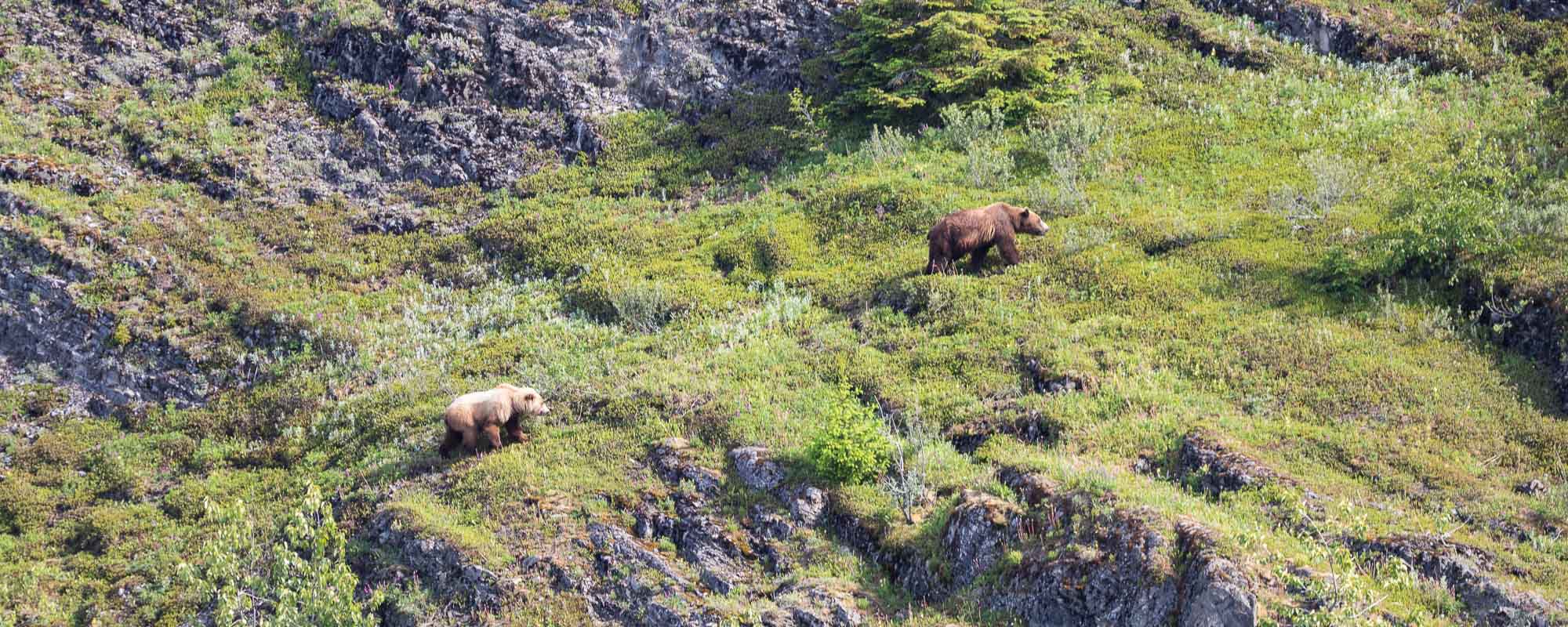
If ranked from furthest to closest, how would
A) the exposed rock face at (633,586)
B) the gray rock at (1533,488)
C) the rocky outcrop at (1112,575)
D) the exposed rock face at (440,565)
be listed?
the exposed rock face at (440,565) → the exposed rock face at (633,586) → the gray rock at (1533,488) → the rocky outcrop at (1112,575)

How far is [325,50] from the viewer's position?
3153 centimetres

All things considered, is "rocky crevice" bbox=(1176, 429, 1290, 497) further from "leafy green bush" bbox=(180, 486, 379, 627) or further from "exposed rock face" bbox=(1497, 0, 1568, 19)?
"exposed rock face" bbox=(1497, 0, 1568, 19)

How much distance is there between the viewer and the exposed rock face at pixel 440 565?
→ 546 inches

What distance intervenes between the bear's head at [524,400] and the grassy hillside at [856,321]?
1.79ft

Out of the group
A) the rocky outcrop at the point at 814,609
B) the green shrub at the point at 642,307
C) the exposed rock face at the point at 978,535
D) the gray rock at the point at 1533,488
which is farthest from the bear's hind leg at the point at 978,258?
the gray rock at the point at 1533,488

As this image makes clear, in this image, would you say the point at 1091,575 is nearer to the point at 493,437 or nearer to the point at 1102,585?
the point at 1102,585

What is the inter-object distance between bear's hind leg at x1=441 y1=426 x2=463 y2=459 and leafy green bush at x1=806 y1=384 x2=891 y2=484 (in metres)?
5.79

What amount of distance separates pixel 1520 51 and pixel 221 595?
31.2 m

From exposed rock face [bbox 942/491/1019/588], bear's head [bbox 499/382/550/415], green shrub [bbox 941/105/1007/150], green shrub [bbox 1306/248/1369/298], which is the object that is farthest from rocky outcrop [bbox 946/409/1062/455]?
green shrub [bbox 941/105/1007/150]

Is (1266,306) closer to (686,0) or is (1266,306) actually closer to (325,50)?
(686,0)

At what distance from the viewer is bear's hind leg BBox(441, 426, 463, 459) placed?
17047 millimetres

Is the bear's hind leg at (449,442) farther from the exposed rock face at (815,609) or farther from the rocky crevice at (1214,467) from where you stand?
the rocky crevice at (1214,467)

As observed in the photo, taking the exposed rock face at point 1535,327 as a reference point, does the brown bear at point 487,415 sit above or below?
below

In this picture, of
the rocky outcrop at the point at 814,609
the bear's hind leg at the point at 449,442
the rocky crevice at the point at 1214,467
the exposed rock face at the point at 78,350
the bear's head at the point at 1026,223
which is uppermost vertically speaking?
the bear's head at the point at 1026,223
